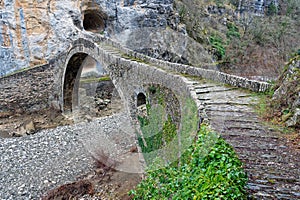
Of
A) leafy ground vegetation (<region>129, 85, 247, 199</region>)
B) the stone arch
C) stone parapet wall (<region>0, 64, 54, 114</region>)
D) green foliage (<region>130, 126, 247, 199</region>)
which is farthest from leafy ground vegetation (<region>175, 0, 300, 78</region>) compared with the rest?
stone parapet wall (<region>0, 64, 54, 114</region>)

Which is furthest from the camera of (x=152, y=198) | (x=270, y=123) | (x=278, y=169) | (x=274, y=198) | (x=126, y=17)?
(x=126, y=17)

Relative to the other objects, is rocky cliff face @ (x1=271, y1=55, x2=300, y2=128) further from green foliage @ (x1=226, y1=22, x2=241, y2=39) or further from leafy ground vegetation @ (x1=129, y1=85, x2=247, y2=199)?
green foliage @ (x1=226, y1=22, x2=241, y2=39)

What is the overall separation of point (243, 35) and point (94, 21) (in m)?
15.8

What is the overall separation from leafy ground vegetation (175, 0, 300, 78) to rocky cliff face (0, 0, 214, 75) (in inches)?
94.2

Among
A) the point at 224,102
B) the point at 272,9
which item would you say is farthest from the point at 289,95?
the point at 272,9

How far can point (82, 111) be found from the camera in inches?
644

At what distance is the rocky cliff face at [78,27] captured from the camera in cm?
1512

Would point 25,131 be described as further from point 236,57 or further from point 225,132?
point 236,57

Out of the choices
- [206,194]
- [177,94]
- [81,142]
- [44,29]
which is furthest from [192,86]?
[44,29]

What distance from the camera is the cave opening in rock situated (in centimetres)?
1938

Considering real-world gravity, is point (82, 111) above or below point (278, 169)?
below

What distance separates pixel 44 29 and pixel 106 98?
20.7ft

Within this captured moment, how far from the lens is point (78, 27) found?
17500 mm

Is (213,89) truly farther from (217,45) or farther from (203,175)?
(217,45)
